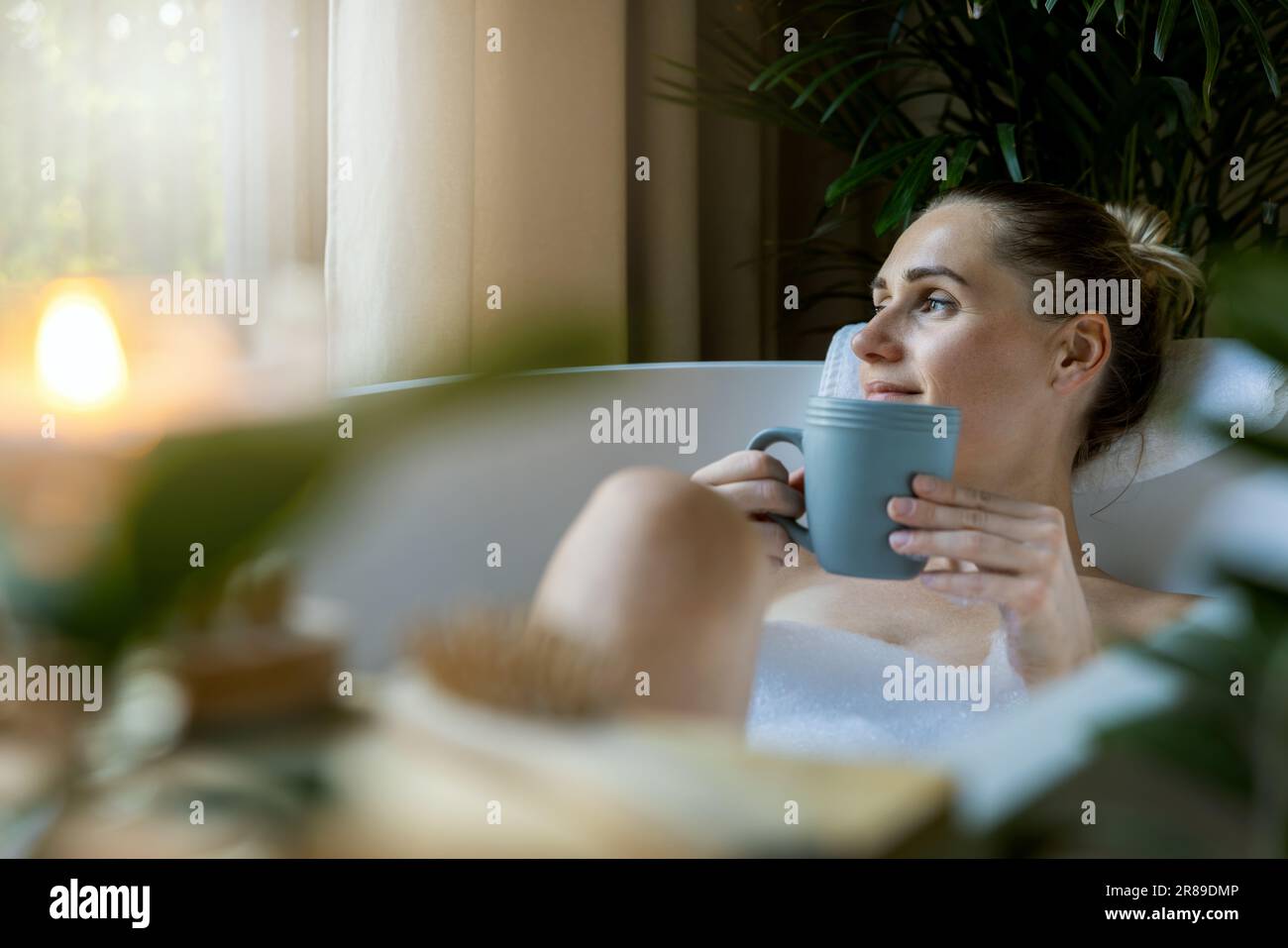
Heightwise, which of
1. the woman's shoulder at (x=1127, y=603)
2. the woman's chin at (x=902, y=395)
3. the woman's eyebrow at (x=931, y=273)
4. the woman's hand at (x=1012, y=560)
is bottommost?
the woman's shoulder at (x=1127, y=603)

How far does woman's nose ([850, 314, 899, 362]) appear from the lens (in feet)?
3.76

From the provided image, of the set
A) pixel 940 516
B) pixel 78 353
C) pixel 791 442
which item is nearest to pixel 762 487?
pixel 791 442

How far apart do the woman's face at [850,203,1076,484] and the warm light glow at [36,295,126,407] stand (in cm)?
103

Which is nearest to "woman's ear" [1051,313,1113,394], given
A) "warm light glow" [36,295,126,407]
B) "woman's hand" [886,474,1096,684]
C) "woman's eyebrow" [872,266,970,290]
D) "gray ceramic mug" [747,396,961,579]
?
"woman's eyebrow" [872,266,970,290]

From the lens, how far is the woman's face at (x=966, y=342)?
3.76 ft

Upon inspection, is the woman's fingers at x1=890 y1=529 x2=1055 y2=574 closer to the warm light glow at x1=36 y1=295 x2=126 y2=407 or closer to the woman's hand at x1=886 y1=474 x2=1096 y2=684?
the woman's hand at x1=886 y1=474 x2=1096 y2=684

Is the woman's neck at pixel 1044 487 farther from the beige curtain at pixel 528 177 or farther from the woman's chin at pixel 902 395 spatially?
the beige curtain at pixel 528 177

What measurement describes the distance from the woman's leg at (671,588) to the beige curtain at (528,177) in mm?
942

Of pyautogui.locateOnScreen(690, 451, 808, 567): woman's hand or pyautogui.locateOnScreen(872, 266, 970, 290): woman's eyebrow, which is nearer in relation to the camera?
pyautogui.locateOnScreen(690, 451, 808, 567): woman's hand

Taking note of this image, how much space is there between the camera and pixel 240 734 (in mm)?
164

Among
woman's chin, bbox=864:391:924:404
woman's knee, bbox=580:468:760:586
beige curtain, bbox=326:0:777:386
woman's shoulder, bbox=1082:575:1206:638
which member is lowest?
woman's shoulder, bbox=1082:575:1206:638

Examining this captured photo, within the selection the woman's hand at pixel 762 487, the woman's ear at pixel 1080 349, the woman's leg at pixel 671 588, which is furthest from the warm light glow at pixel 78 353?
the woman's ear at pixel 1080 349

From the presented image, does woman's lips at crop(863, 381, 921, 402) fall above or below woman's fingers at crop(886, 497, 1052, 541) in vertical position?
above
